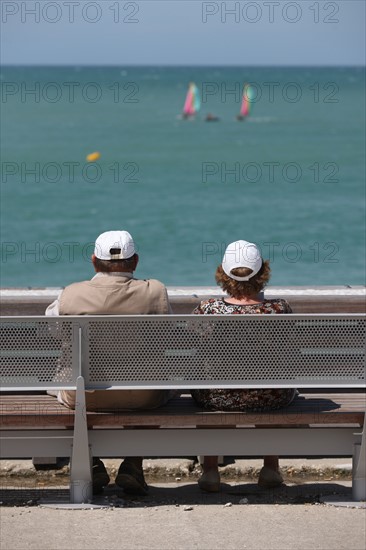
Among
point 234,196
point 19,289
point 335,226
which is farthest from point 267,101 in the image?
point 19,289

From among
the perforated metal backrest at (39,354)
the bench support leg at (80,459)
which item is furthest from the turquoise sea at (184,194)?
the perforated metal backrest at (39,354)

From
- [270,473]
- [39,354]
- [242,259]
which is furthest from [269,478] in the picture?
[39,354]

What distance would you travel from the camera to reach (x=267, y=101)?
115 metres

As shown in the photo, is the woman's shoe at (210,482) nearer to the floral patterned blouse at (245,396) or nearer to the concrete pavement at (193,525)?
the concrete pavement at (193,525)

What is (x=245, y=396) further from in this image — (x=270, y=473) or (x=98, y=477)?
Result: (x=98, y=477)

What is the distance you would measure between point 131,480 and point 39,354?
32.5 inches

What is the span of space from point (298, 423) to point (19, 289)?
258 centimetres

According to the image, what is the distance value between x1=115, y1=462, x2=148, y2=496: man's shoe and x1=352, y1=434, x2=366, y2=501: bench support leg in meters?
1.02

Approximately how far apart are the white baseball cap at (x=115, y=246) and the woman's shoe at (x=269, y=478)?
125cm

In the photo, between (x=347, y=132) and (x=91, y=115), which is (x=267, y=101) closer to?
(x=91, y=115)

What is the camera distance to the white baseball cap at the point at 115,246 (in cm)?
608

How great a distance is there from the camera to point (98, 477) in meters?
6.28

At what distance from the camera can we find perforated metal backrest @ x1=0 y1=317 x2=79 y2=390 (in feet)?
19.1

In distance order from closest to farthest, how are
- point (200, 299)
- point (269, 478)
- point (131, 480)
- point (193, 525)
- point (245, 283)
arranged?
point (193, 525) → point (245, 283) → point (131, 480) → point (269, 478) → point (200, 299)
